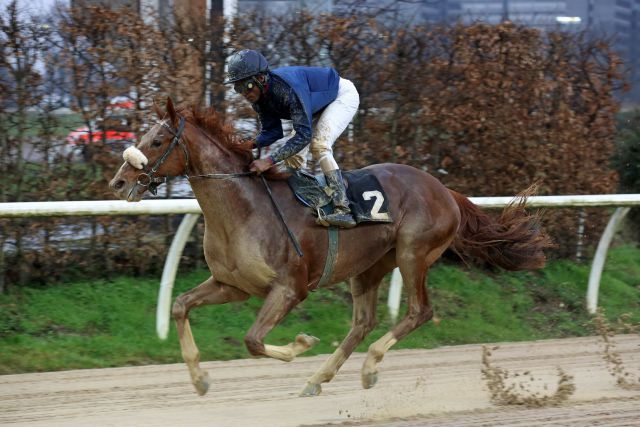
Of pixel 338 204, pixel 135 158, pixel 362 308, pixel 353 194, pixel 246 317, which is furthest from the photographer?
pixel 246 317

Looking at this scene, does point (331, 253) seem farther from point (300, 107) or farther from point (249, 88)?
point (249, 88)

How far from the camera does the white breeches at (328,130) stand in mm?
5609

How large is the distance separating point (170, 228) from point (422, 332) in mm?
2046

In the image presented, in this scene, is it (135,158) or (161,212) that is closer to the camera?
(135,158)

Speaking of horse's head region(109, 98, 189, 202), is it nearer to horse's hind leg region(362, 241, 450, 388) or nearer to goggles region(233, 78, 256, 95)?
goggles region(233, 78, 256, 95)

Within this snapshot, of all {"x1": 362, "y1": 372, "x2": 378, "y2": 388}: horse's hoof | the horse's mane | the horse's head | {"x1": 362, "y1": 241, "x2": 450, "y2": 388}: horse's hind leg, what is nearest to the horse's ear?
the horse's head

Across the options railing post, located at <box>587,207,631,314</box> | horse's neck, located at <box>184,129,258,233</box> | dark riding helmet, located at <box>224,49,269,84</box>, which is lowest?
railing post, located at <box>587,207,631,314</box>

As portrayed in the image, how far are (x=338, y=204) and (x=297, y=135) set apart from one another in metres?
0.46

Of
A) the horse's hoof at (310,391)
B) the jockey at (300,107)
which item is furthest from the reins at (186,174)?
the horse's hoof at (310,391)

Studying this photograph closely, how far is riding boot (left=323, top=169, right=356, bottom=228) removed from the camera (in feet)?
17.9

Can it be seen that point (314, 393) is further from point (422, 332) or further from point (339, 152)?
point (339, 152)

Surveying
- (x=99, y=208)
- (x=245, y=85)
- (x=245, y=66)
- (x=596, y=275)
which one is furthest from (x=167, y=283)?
(x=596, y=275)

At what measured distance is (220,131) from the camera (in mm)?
5344

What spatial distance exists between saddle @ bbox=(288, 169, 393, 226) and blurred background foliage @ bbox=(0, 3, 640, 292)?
1.71 meters
